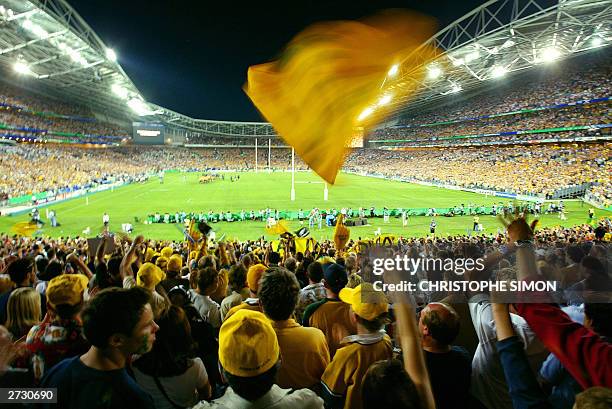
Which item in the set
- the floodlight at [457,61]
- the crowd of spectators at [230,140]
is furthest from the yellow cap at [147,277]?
the crowd of spectators at [230,140]

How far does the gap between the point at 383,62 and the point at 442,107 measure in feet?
272

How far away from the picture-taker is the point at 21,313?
349 centimetres

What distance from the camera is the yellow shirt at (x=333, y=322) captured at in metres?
3.66

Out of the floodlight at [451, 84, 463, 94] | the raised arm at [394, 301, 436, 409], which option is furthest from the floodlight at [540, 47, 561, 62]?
the raised arm at [394, 301, 436, 409]

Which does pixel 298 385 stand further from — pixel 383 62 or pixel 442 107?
pixel 442 107

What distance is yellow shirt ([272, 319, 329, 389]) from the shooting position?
287 centimetres

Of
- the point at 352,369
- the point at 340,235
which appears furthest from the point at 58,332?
the point at 340,235

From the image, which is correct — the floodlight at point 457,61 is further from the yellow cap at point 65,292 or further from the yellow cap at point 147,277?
the yellow cap at point 65,292

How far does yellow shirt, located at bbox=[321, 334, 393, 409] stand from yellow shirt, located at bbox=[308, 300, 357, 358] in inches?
38.3

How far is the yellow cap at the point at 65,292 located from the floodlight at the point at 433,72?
55126 millimetres

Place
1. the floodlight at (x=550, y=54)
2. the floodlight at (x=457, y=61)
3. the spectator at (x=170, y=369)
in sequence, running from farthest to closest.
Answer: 1. the floodlight at (x=457, y=61)
2. the floodlight at (x=550, y=54)
3. the spectator at (x=170, y=369)

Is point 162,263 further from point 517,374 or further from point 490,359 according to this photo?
point 517,374


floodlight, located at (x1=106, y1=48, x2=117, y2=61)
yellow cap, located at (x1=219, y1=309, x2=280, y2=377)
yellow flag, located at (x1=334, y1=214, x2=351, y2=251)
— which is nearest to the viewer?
yellow cap, located at (x1=219, y1=309, x2=280, y2=377)

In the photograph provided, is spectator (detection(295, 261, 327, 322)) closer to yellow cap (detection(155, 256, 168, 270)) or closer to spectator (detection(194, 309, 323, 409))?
spectator (detection(194, 309, 323, 409))
